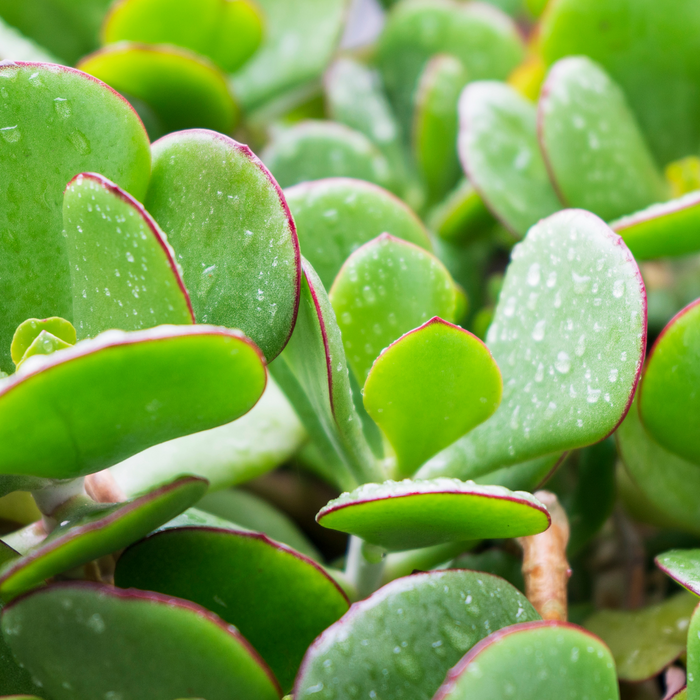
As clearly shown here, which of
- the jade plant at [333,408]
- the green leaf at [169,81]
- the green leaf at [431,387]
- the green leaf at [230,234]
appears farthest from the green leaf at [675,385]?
the green leaf at [169,81]

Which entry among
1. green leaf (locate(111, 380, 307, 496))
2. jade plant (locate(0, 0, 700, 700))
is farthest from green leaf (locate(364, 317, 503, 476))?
green leaf (locate(111, 380, 307, 496))

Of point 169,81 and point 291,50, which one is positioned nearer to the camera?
point 169,81

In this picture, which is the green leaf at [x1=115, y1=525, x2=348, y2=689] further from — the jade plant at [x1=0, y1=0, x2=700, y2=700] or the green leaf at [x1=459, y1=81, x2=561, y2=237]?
the green leaf at [x1=459, y1=81, x2=561, y2=237]

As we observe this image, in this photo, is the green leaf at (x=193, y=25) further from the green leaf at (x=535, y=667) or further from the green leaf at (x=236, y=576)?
the green leaf at (x=535, y=667)

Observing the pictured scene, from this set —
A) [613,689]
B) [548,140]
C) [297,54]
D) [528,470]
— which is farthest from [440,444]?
[297,54]

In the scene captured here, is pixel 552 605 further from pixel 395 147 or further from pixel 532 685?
pixel 395 147

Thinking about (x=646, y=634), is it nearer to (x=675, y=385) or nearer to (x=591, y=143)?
(x=675, y=385)

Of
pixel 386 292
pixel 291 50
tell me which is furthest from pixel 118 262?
pixel 291 50
